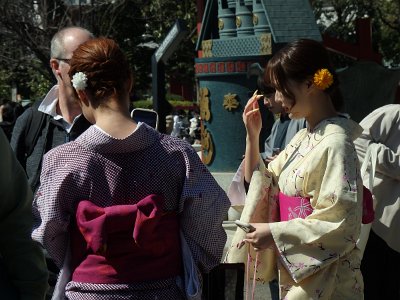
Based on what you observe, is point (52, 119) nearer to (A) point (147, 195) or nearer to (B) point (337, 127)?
(A) point (147, 195)

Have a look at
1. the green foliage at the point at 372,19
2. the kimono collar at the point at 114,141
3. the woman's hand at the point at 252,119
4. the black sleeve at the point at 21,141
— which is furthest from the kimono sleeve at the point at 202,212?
the green foliage at the point at 372,19

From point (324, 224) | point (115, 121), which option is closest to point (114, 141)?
point (115, 121)

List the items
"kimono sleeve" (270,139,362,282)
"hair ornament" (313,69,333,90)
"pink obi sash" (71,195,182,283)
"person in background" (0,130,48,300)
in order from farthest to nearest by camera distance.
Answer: "hair ornament" (313,69,333,90), "kimono sleeve" (270,139,362,282), "pink obi sash" (71,195,182,283), "person in background" (0,130,48,300)

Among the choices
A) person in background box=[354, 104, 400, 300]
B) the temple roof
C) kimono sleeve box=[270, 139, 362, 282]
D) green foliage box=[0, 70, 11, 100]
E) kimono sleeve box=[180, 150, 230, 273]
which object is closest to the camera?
kimono sleeve box=[180, 150, 230, 273]

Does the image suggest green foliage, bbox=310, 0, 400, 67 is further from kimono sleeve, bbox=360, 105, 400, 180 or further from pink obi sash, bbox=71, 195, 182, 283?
pink obi sash, bbox=71, 195, 182, 283

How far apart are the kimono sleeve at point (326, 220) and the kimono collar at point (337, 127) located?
6 centimetres

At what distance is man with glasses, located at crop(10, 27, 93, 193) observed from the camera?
3.51m

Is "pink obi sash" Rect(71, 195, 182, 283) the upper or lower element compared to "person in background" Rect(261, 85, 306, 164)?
upper

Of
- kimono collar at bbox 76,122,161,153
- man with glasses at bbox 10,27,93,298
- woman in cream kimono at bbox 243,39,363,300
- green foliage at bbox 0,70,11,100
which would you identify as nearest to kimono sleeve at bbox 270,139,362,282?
woman in cream kimono at bbox 243,39,363,300

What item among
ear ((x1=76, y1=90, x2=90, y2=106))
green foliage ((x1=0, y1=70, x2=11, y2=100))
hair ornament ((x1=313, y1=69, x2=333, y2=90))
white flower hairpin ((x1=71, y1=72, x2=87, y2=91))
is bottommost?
green foliage ((x1=0, y1=70, x2=11, y2=100))

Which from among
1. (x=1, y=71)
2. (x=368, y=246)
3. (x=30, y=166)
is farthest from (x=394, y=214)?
(x=1, y=71)

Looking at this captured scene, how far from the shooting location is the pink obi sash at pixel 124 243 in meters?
2.52

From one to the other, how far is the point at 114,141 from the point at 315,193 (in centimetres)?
95

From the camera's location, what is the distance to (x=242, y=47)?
7602 millimetres
